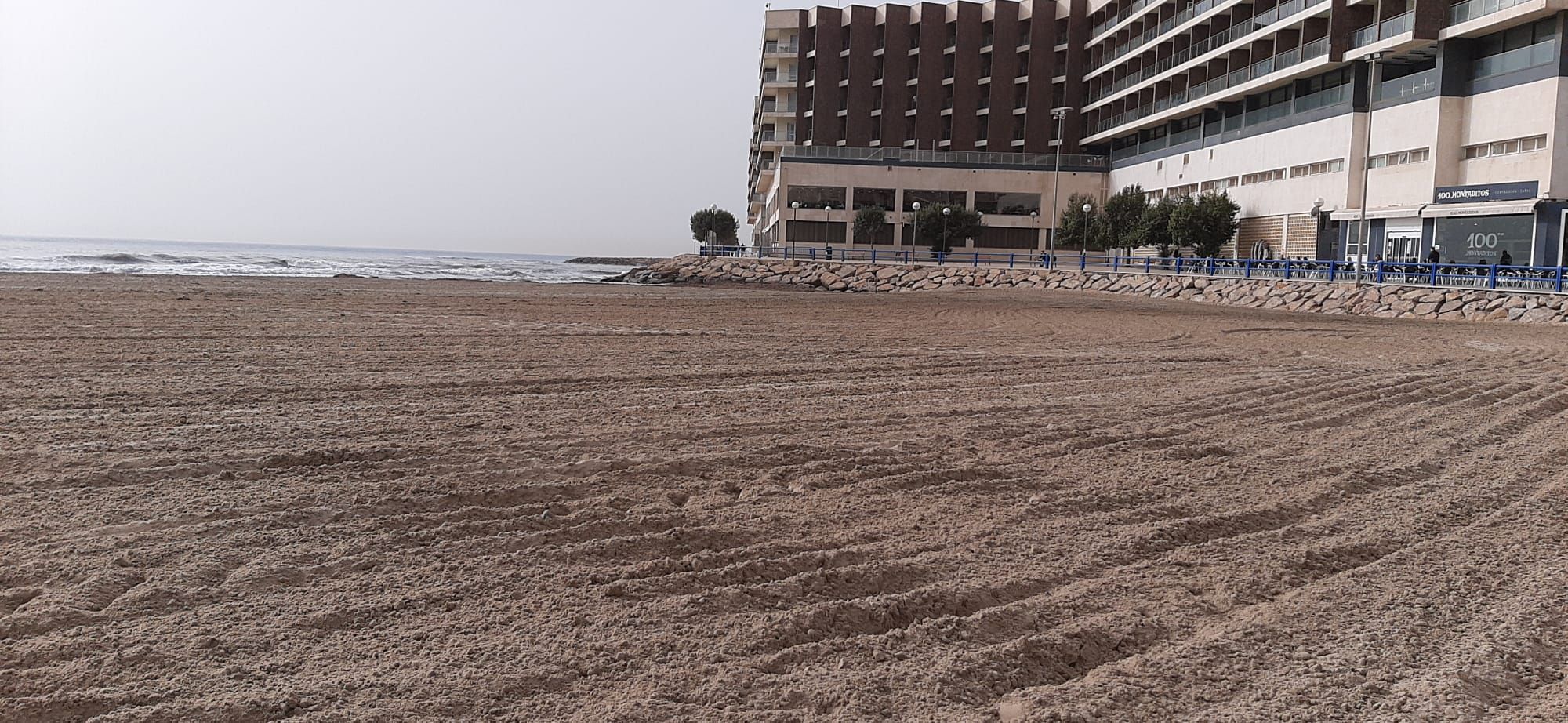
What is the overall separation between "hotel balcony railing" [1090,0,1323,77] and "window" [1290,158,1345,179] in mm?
6932

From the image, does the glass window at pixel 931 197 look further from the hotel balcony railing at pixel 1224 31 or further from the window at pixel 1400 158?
the window at pixel 1400 158

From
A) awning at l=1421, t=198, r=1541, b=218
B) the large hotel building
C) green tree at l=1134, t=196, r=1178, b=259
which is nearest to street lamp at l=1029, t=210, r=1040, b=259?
the large hotel building

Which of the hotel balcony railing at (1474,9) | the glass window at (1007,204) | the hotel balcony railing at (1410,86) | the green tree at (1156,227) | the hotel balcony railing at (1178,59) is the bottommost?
the green tree at (1156,227)

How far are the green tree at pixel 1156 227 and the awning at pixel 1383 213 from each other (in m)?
9.46

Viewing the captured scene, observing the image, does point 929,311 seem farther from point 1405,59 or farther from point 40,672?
point 1405,59

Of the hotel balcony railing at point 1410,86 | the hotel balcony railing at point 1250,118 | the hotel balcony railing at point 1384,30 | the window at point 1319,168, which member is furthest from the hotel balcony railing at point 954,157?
the hotel balcony railing at point 1410,86

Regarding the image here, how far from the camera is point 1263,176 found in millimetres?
53438

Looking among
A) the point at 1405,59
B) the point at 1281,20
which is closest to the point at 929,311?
the point at 1405,59

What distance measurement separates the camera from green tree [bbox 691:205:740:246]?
123 m

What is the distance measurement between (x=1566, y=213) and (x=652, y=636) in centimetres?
3958

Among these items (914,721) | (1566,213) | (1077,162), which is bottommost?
(914,721)

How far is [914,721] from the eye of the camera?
333 cm

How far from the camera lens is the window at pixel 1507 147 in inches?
1448

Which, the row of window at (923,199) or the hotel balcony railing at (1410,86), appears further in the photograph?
the row of window at (923,199)
